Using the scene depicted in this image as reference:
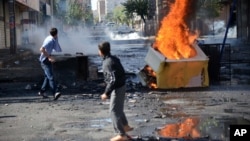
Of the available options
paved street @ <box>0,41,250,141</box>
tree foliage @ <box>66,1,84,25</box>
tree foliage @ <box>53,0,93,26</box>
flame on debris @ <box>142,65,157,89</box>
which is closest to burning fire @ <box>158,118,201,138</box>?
paved street @ <box>0,41,250,141</box>

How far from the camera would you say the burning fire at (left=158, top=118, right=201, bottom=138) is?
7229 mm

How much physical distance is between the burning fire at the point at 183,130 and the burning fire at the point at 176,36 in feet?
15.3

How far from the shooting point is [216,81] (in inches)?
569

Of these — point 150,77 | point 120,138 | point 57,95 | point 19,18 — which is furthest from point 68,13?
point 120,138

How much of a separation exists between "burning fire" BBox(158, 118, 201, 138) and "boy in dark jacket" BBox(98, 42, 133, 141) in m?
0.75

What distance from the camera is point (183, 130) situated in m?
7.64

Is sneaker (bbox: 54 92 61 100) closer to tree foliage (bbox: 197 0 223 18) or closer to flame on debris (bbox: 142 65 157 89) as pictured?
flame on debris (bbox: 142 65 157 89)

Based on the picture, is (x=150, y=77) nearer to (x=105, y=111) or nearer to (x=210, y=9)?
(x=105, y=111)

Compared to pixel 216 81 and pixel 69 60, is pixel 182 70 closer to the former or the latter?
→ pixel 216 81

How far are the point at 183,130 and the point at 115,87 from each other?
4.89 ft

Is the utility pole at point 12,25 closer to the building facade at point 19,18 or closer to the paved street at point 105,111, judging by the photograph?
the building facade at point 19,18

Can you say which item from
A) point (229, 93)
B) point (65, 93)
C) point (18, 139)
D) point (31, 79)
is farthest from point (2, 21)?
point (18, 139)

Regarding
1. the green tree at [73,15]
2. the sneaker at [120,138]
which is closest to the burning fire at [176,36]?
the sneaker at [120,138]

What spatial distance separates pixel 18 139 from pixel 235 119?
12.6ft
